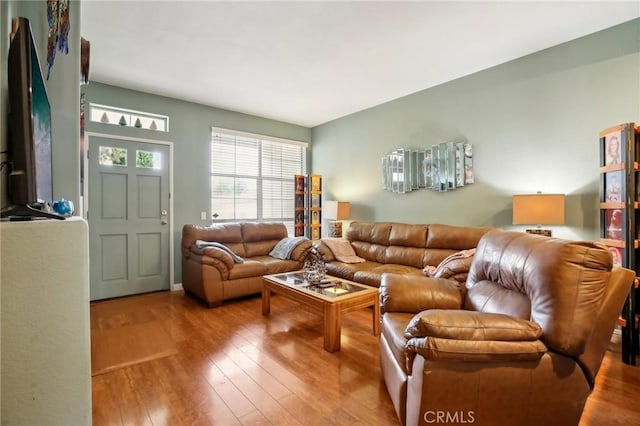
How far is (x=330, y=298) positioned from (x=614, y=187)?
7.83 feet

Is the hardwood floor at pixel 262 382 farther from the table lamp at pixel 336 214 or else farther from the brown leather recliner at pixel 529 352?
the table lamp at pixel 336 214

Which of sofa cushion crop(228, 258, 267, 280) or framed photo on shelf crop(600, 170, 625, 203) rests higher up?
framed photo on shelf crop(600, 170, 625, 203)

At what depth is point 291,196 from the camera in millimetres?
5730

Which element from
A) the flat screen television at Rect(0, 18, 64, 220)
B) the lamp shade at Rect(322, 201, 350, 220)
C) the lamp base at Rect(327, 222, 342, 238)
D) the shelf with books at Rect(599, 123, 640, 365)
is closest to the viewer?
the flat screen television at Rect(0, 18, 64, 220)

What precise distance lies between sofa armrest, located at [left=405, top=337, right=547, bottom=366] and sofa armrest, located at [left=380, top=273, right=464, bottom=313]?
729 mm

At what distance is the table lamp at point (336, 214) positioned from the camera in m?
4.80

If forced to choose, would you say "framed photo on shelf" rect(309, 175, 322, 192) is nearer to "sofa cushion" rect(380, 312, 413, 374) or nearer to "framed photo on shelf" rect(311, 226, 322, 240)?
"framed photo on shelf" rect(311, 226, 322, 240)

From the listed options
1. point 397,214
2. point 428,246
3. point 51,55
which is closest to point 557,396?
point 428,246

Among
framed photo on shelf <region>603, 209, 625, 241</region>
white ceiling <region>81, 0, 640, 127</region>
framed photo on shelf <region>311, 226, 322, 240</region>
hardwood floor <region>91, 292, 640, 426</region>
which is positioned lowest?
hardwood floor <region>91, 292, 640, 426</region>

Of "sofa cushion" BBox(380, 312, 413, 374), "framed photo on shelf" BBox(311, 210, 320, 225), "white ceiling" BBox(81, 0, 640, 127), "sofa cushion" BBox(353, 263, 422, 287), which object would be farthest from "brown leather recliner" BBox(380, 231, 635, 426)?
"framed photo on shelf" BBox(311, 210, 320, 225)

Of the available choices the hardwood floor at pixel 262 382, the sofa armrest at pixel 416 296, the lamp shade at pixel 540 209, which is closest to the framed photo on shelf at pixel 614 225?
the lamp shade at pixel 540 209

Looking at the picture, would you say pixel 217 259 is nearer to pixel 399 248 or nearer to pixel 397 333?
pixel 399 248

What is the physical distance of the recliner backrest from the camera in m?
1.25

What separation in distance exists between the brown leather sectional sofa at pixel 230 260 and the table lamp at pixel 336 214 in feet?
2.26
